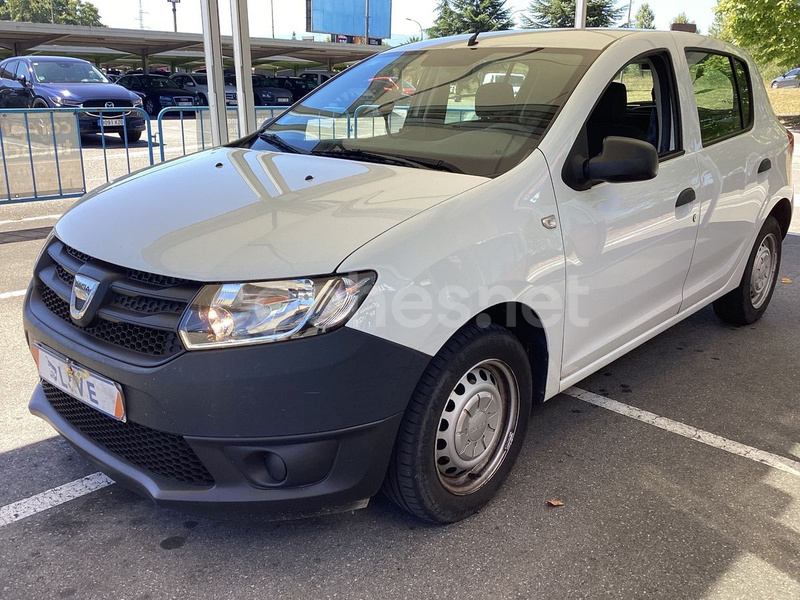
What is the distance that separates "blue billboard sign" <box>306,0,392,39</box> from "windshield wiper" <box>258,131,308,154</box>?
58.7 meters

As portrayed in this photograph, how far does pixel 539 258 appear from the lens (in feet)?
8.20

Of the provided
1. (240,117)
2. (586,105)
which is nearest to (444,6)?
(240,117)

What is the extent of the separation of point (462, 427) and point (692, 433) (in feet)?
4.53

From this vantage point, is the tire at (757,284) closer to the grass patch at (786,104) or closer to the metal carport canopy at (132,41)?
the grass patch at (786,104)

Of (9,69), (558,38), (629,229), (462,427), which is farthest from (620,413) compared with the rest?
(9,69)

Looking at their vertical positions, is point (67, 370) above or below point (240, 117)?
below

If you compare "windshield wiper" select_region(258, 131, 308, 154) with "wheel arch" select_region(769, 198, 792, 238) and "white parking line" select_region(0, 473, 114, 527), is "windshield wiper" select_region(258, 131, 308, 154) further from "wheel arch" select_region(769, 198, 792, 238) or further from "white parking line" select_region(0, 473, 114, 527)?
"wheel arch" select_region(769, 198, 792, 238)

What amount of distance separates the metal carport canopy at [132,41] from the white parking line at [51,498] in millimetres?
28356

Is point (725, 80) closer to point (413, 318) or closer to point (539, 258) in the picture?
point (539, 258)

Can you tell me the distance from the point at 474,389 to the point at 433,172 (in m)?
0.81

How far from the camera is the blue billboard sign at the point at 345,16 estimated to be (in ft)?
190

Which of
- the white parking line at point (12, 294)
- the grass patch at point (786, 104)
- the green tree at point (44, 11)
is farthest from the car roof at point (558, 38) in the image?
the green tree at point (44, 11)

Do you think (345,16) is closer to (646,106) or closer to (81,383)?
(646,106)

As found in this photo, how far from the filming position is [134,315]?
2137 millimetres
